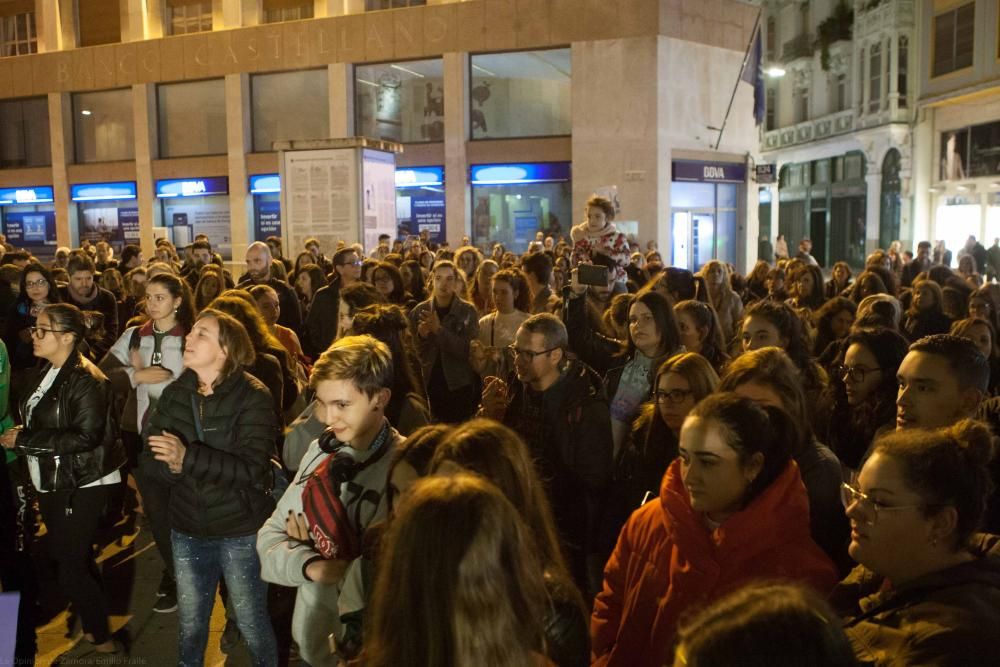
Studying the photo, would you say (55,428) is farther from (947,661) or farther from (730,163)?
(730,163)

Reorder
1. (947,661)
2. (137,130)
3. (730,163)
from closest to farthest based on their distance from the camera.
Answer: (947,661) < (730,163) < (137,130)

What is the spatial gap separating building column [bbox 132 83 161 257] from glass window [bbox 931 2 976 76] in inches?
1065

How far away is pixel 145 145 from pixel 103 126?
235cm

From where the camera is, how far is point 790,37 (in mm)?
44875

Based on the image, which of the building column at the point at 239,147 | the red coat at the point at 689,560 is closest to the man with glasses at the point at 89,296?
the red coat at the point at 689,560

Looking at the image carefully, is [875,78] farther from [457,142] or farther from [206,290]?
[206,290]

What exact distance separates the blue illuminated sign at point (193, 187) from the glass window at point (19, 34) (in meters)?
8.16

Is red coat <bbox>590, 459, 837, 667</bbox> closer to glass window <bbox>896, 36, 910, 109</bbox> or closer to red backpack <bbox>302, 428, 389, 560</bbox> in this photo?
red backpack <bbox>302, 428, 389, 560</bbox>

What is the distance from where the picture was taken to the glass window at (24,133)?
3081 centimetres

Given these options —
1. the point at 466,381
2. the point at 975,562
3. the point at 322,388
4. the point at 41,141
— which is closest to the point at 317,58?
the point at 41,141

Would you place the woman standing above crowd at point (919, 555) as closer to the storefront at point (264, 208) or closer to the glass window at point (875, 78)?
the storefront at point (264, 208)

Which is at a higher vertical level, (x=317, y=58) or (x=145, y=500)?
(x=317, y=58)

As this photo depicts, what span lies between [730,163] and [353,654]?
2569 centimetres

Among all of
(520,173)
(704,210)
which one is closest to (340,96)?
(520,173)
